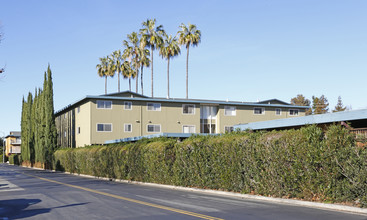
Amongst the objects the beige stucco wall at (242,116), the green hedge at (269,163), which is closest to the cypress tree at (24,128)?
the beige stucco wall at (242,116)

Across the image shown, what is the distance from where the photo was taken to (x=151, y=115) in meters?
57.0

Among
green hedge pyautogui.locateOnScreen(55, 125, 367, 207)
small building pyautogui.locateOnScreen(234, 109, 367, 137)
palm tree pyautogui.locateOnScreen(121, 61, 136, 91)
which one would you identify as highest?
palm tree pyautogui.locateOnScreen(121, 61, 136, 91)

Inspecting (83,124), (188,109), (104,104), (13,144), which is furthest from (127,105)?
(13,144)

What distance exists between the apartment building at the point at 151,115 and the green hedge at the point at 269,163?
24.2 m

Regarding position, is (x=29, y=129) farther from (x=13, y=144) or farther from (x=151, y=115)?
(x=13, y=144)

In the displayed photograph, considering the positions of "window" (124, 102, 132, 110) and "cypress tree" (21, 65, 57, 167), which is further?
"cypress tree" (21, 65, 57, 167)

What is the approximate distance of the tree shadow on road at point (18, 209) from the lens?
13.5 meters

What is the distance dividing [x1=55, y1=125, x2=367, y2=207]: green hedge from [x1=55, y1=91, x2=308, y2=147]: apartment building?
24.2m

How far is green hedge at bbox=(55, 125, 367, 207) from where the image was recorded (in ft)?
49.0

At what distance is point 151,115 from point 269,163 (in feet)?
130

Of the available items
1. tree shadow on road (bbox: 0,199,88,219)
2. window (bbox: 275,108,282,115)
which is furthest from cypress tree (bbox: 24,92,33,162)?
tree shadow on road (bbox: 0,199,88,219)

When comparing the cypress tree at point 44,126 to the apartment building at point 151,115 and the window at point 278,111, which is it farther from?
the window at point 278,111

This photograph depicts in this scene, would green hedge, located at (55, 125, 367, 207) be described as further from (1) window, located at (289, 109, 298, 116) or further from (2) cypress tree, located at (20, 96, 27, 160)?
(2) cypress tree, located at (20, 96, 27, 160)

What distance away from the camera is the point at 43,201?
1758 cm
